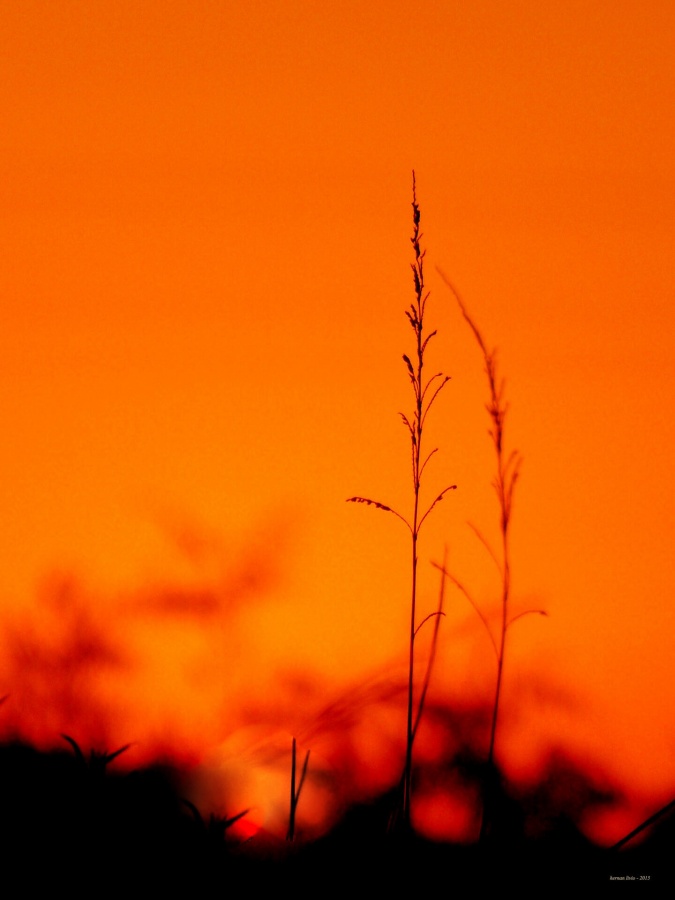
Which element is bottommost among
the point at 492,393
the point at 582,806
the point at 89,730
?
the point at 582,806

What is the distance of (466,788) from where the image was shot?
3.04m

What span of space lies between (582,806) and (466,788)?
0.27 metres

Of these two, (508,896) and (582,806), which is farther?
(582,806)

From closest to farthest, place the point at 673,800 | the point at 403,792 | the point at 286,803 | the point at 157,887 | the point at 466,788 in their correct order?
the point at 673,800 < the point at 157,887 < the point at 403,792 < the point at 286,803 < the point at 466,788

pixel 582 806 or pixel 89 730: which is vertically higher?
pixel 89 730

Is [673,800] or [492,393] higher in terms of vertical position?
[492,393]

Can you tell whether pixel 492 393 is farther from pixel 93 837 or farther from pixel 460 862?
pixel 93 837

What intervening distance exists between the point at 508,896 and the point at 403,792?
29 centimetres

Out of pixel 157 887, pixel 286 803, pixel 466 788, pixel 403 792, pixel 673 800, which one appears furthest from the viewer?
pixel 466 788

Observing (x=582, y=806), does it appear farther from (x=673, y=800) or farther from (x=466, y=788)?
(x=673, y=800)

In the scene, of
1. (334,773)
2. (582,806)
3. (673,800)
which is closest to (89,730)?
(334,773)

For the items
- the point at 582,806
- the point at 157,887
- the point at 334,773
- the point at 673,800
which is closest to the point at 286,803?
the point at 334,773

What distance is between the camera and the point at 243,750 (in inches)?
120

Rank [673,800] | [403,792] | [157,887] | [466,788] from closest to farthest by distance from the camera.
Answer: [673,800], [157,887], [403,792], [466,788]
